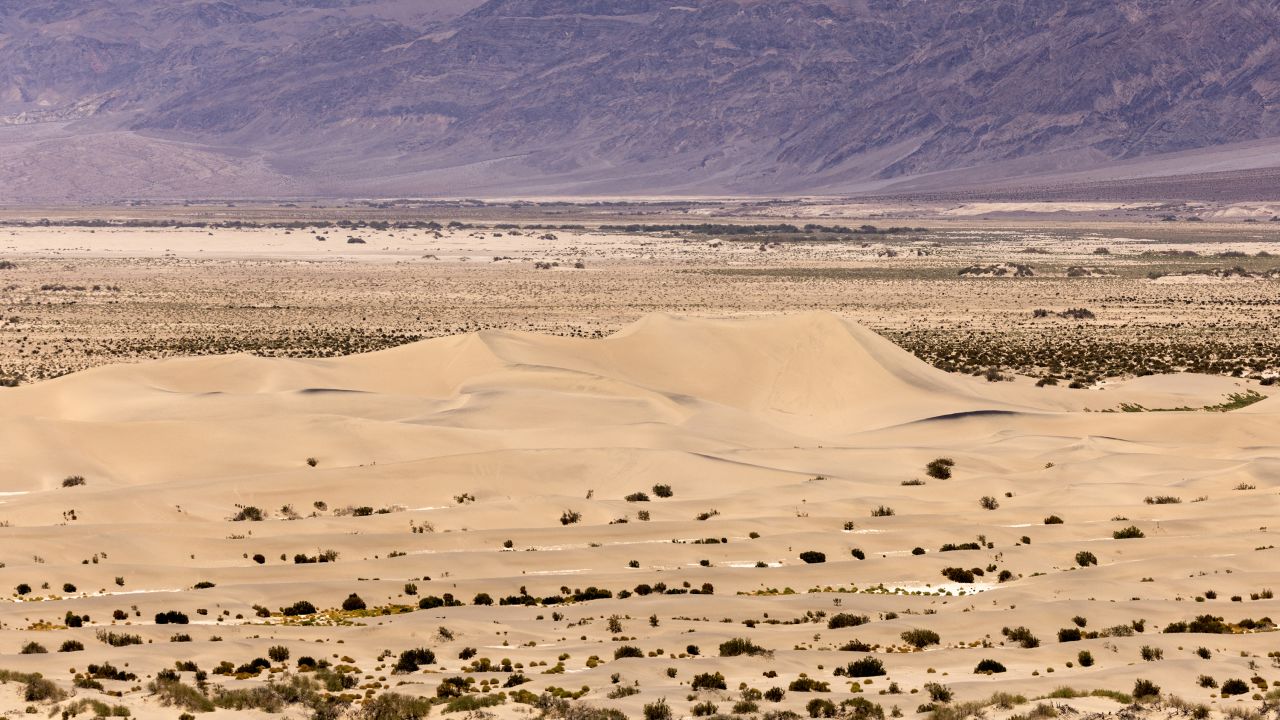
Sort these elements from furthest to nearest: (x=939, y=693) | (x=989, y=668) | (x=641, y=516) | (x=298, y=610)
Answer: (x=641, y=516)
(x=298, y=610)
(x=989, y=668)
(x=939, y=693)

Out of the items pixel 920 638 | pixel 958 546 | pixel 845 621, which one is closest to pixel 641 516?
pixel 958 546

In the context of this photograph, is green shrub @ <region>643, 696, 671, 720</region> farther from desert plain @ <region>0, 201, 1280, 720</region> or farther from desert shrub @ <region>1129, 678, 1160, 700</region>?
desert shrub @ <region>1129, 678, 1160, 700</region>

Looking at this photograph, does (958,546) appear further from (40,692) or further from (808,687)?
(40,692)

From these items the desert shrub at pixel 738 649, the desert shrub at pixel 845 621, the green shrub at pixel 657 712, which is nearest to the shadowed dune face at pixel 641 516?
the desert shrub at pixel 845 621

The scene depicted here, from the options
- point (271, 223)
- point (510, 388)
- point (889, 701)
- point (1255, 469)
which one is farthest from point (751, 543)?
point (271, 223)

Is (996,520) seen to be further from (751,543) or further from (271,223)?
(271,223)

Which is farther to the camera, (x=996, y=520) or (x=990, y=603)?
(x=996, y=520)
